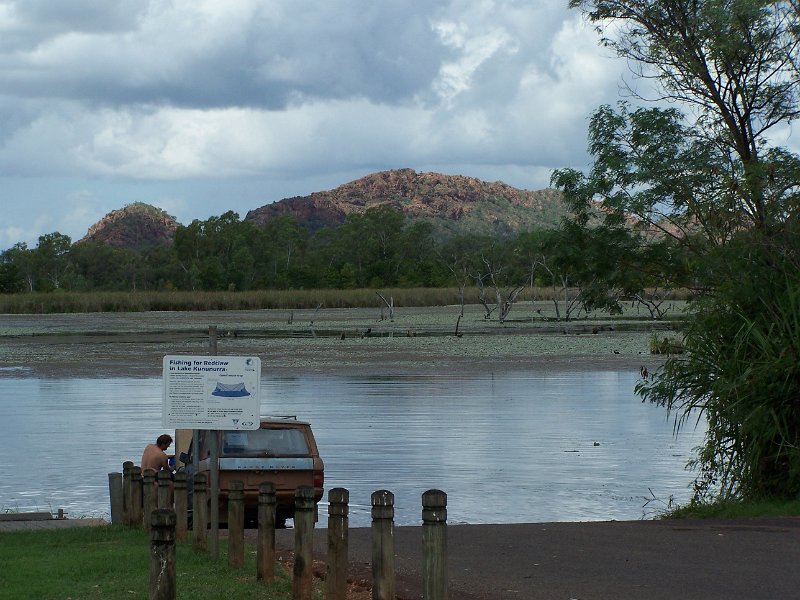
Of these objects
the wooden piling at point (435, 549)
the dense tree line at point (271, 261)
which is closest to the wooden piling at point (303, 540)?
the wooden piling at point (435, 549)

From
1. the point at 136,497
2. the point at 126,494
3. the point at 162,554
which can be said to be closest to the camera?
the point at 162,554

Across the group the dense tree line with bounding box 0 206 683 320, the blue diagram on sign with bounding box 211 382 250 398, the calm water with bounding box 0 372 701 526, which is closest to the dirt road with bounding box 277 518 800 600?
the blue diagram on sign with bounding box 211 382 250 398

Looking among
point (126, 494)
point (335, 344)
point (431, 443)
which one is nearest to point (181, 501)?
point (126, 494)

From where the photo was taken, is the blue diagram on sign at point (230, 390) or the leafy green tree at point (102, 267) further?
the leafy green tree at point (102, 267)

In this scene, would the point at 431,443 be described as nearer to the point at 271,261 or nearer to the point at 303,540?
the point at 303,540

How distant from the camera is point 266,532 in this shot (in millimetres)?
9406

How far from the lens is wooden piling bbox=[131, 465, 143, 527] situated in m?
13.5

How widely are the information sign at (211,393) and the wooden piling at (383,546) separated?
315cm

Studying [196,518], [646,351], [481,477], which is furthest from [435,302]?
[196,518]

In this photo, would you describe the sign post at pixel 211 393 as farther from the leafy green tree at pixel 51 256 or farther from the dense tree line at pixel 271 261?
the leafy green tree at pixel 51 256

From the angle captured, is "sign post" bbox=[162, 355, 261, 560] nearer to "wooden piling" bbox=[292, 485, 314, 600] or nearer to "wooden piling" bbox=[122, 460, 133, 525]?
"wooden piling" bbox=[292, 485, 314, 600]

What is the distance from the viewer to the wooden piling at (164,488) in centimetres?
1142

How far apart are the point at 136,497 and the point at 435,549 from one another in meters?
7.17

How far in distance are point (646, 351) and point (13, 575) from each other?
43371 millimetres
